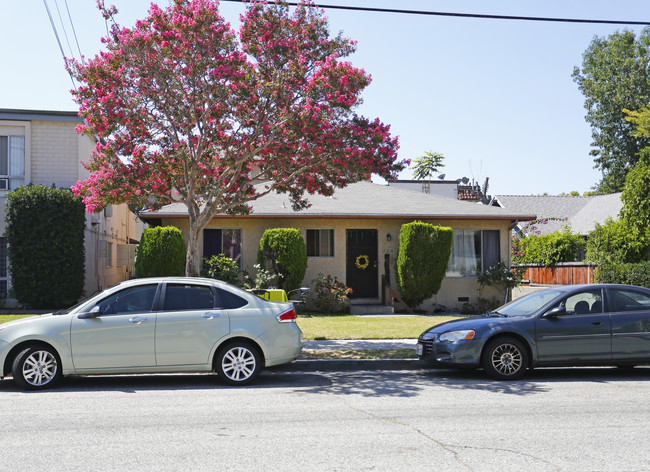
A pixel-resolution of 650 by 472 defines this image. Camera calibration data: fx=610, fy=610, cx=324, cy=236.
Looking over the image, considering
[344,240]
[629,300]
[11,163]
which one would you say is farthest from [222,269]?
[629,300]

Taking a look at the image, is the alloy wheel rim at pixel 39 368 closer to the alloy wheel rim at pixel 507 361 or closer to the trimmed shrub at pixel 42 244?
the alloy wheel rim at pixel 507 361

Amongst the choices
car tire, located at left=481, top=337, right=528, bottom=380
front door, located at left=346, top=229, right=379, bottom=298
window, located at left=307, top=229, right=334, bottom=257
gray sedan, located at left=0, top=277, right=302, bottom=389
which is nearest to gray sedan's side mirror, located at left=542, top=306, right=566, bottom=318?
car tire, located at left=481, top=337, right=528, bottom=380

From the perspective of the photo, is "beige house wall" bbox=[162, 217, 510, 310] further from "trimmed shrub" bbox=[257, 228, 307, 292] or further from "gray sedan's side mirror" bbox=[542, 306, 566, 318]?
"gray sedan's side mirror" bbox=[542, 306, 566, 318]

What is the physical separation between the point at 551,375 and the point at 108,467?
7067 millimetres

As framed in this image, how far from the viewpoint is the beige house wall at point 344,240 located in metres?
18.8

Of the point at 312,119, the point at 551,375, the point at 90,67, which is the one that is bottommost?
the point at 551,375

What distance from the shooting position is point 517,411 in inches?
273

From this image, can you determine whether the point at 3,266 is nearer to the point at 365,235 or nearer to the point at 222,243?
the point at 222,243

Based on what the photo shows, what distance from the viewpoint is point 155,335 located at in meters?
8.30

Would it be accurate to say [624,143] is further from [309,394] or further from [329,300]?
[309,394]

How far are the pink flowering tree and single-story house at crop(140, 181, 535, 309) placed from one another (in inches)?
259

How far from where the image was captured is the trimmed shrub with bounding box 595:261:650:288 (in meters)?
18.9

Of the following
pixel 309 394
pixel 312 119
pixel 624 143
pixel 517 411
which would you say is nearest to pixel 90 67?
pixel 312 119

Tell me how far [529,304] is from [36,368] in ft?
24.1
